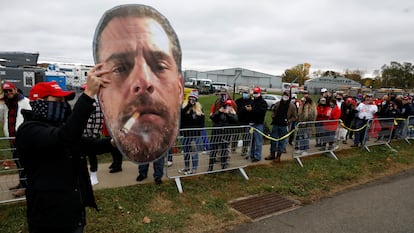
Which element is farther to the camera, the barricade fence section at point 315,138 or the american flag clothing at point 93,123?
the barricade fence section at point 315,138

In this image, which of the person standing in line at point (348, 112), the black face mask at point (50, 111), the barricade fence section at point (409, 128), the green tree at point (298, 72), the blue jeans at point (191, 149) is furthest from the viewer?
the green tree at point (298, 72)

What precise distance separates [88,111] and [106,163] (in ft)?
15.7

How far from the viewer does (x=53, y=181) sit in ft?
6.67

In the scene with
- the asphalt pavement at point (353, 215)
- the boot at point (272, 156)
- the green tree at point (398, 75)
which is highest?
the green tree at point (398, 75)

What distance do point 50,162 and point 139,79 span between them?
0.98 meters

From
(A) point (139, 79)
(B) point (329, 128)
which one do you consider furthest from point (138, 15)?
(B) point (329, 128)

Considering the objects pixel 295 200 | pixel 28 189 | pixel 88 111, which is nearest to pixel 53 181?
pixel 28 189

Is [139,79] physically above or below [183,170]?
above

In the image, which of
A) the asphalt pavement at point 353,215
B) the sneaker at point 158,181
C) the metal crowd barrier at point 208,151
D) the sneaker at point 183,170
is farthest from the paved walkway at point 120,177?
the asphalt pavement at point 353,215

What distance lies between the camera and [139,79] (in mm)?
2545

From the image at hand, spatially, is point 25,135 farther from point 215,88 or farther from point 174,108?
point 215,88

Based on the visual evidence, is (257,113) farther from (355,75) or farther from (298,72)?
(355,75)

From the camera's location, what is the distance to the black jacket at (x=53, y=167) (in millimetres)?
1839

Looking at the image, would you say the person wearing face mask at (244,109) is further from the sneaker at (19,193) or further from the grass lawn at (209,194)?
the sneaker at (19,193)
